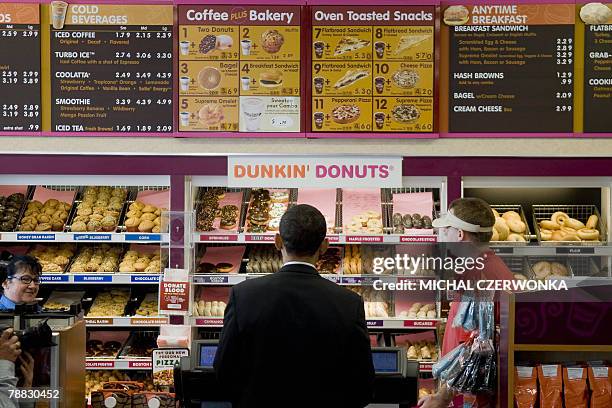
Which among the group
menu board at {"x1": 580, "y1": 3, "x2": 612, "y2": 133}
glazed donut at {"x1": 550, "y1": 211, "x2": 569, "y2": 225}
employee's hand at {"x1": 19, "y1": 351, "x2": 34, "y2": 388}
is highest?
menu board at {"x1": 580, "y1": 3, "x2": 612, "y2": 133}

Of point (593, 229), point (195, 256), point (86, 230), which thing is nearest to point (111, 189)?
point (86, 230)

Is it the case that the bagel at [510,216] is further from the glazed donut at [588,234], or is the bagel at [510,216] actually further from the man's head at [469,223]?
the man's head at [469,223]

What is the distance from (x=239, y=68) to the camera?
219 inches

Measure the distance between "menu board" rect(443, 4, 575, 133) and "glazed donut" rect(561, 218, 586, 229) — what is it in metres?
0.65

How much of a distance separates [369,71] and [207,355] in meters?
2.74

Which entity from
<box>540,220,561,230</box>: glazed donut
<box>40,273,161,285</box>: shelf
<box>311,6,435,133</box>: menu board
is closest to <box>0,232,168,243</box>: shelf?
<box>40,273,161,285</box>: shelf

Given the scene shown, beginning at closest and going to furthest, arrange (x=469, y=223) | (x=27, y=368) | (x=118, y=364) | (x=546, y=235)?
1. (x=27, y=368)
2. (x=469, y=223)
3. (x=118, y=364)
4. (x=546, y=235)

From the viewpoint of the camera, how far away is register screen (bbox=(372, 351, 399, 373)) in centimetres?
331

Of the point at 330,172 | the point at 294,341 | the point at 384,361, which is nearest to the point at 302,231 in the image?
the point at 294,341

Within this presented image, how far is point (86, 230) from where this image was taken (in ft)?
19.1

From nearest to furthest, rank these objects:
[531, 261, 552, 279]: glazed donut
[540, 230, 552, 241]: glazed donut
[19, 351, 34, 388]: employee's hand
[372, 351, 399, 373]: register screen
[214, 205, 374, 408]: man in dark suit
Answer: [214, 205, 374, 408]: man in dark suit, [372, 351, 399, 373]: register screen, [19, 351, 34, 388]: employee's hand, [531, 261, 552, 279]: glazed donut, [540, 230, 552, 241]: glazed donut

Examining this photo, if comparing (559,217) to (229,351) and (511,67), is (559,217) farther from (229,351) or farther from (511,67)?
(229,351)

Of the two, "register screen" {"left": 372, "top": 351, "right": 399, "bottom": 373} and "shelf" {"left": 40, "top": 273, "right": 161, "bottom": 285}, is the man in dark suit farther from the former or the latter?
"shelf" {"left": 40, "top": 273, "right": 161, "bottom": 285}

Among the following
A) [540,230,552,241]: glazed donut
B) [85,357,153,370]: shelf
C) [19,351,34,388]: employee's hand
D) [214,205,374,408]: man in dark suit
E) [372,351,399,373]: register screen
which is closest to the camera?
[214,205,374,408]: man in dark suit
